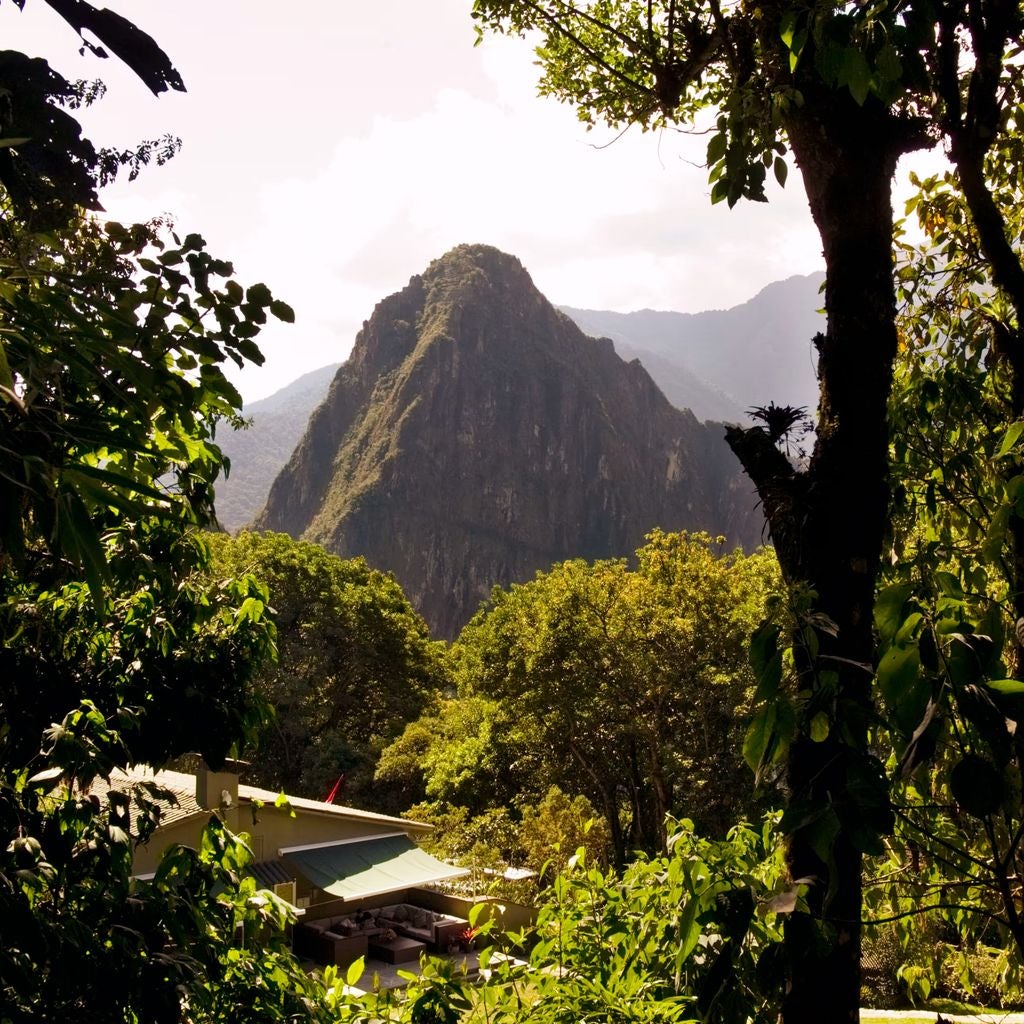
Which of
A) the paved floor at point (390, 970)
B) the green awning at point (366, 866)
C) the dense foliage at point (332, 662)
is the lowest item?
the paved floor at point (390, 970)

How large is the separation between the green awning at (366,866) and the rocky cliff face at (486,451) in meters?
94.1

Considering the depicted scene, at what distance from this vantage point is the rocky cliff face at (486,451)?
11519 cm

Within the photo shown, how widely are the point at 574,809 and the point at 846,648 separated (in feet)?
54.5

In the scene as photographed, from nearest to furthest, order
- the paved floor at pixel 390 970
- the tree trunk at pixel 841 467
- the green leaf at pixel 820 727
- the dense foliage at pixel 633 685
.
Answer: the green leaf at pixel 820 727
the tree trunk at pixel 841 467
the paved floor at pixel 390 970
the dense foliage at pixel 633 685

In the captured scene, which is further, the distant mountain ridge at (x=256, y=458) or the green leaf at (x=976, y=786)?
the distant mountain ridge at (x=256, y=458)

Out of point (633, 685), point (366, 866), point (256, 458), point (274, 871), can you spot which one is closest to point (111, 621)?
point (274, 871)

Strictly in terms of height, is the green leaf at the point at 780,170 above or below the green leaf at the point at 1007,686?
above

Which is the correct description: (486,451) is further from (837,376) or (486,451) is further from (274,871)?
(837,376)

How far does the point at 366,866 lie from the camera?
15.3m

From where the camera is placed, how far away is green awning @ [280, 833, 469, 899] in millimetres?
14570

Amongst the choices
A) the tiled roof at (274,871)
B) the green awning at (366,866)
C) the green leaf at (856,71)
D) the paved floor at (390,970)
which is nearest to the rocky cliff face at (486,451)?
the green awning at (366,866)

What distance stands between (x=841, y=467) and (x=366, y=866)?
14903 mm

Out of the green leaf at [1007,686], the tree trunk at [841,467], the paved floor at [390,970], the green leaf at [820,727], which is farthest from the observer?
the paved floor at [390,970]

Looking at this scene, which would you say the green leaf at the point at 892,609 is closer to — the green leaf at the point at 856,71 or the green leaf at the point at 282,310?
the green leaf at the point at 856,71
